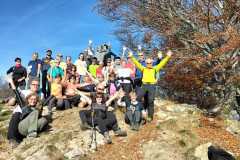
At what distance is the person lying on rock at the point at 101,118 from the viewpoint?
11.1 m

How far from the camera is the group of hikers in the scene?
10781mm

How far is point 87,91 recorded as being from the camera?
1389cm

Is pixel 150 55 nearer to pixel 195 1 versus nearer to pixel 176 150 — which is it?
pixel 195 1

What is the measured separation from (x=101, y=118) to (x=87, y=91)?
9.18ft

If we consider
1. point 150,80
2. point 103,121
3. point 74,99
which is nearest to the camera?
point 103,121

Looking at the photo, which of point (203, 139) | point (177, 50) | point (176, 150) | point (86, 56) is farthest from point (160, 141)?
point (177, 50)

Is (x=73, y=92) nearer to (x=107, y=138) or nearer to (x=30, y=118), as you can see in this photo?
(x=107, y=138)

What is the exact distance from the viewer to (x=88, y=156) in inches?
424

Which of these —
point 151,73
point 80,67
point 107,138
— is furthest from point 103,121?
point 80,67

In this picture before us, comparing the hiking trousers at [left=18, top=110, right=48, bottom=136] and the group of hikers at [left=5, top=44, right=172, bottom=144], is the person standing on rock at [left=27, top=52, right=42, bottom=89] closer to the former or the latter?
the group of hikers at [left=5, top=44, right=172, bottom=144]

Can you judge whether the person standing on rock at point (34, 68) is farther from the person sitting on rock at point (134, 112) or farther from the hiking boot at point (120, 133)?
the hiking boot at point (120, 133)

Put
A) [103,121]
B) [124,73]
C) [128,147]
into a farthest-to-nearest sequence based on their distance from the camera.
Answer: [124,73]
[128,147]
[103,121]

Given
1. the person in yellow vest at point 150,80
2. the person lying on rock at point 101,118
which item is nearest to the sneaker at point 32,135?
the person lying on rock at point 101,118

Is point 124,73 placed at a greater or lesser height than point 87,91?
greater
